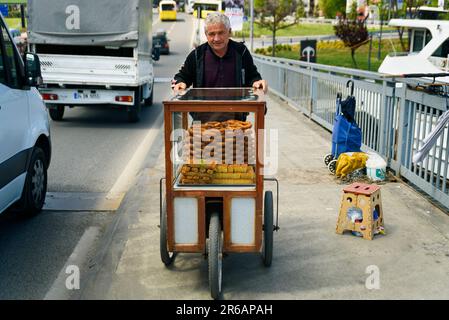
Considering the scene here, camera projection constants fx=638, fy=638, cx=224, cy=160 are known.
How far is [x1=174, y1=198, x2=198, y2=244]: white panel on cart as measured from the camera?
473 centimetres

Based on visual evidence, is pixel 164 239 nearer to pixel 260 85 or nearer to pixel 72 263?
pixel 72 263

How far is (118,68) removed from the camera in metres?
13.7

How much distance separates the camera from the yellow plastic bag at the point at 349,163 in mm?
8148

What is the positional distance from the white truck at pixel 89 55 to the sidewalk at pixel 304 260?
21.8ft

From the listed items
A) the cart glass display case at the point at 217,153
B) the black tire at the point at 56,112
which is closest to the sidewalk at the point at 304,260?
the cart glass display case at the point at 217,153

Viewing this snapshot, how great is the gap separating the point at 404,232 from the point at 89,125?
366 inches

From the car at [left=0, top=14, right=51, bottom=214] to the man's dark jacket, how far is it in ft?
5.26

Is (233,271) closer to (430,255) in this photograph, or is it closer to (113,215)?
(430,255)

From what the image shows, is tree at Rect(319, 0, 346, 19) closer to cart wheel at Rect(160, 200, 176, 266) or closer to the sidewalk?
the sidewalk

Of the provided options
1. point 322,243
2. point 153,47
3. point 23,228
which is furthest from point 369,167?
point 153,47

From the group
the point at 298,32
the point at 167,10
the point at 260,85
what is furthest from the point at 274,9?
the point at 260,85

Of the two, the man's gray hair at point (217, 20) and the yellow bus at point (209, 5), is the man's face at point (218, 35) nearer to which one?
the man's gray hair at point (217, 20)

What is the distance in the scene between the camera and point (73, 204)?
745cm

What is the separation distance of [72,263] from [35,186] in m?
1.62
